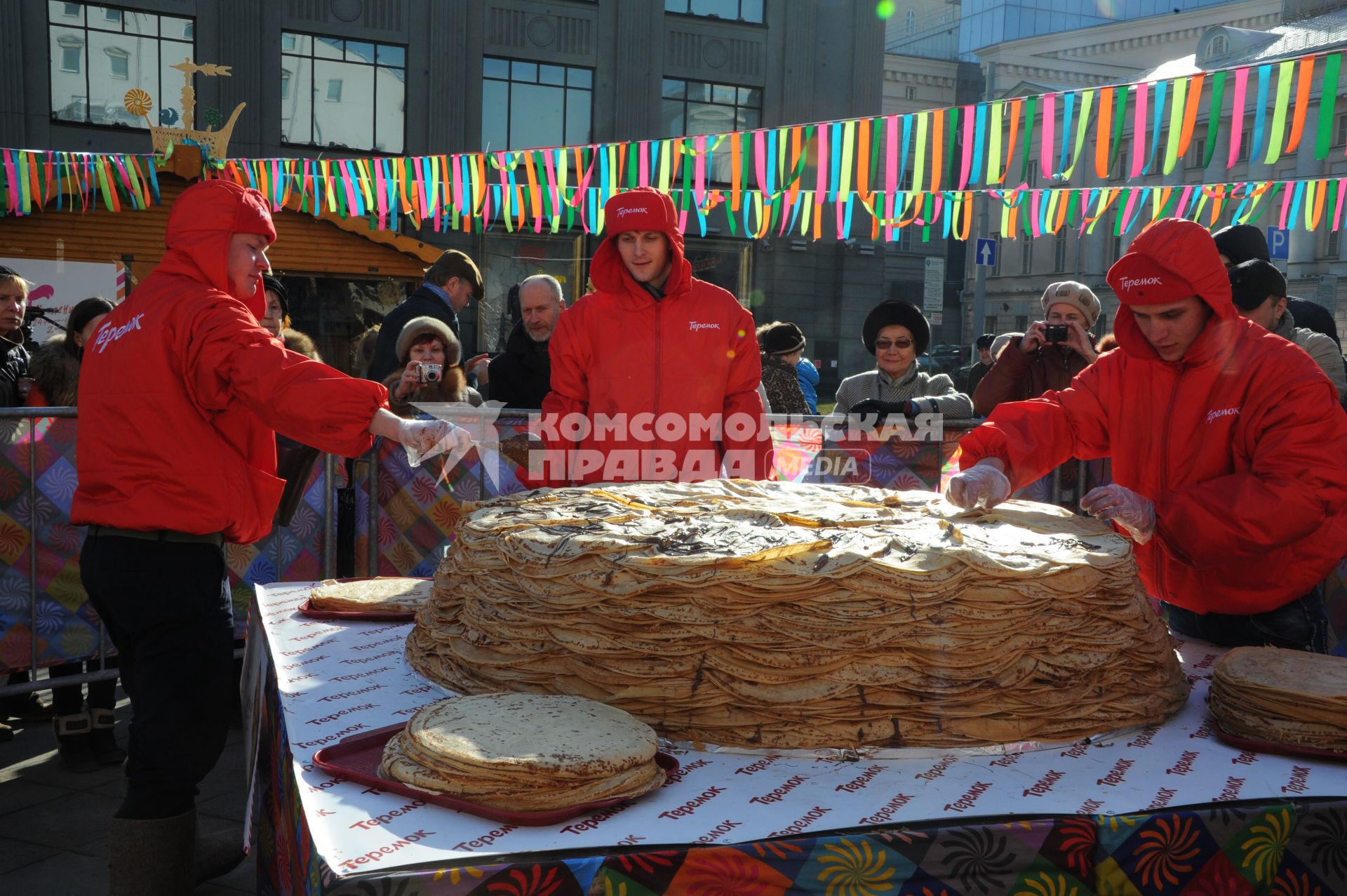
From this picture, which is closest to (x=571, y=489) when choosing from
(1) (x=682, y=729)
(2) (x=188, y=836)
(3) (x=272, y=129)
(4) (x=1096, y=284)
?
(1) (x=682, y=729)

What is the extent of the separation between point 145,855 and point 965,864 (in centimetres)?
191

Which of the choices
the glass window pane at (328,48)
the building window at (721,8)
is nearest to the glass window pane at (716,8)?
the building window at (721,8)

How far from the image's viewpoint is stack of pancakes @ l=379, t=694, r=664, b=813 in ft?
5.50

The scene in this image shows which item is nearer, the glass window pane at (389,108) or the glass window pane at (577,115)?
the glass window pane at (389,108)

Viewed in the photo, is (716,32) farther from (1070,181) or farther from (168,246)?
(168,246)

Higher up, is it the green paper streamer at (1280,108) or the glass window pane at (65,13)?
the glass window pane at (65,13)

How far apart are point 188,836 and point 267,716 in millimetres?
393

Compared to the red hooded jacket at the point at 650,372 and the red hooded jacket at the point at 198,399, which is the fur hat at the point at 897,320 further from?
the red hooded jacket at the point at 198,399

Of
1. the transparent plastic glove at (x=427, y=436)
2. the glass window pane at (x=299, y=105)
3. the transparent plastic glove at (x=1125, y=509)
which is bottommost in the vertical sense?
the transparent plastic glove at (x=1125, y=509)

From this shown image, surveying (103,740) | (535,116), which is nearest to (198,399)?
(103,740)

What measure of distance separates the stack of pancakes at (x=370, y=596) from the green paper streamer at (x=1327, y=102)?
3.81 meters

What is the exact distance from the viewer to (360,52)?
2011 centimetres

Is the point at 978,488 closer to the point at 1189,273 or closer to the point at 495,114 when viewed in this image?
the point at 1189,273

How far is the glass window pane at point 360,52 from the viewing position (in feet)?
65.7
